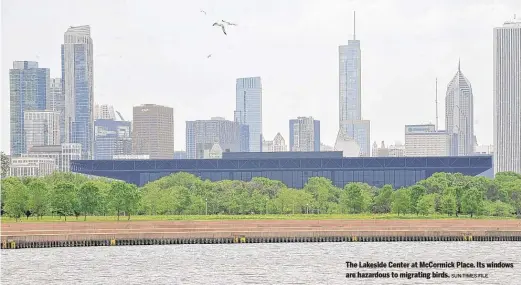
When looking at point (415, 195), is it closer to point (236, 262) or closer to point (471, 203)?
point (471, 203)

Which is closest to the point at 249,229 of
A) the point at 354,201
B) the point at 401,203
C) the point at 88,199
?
the point at 88,199

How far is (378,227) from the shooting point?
135875 millimetres

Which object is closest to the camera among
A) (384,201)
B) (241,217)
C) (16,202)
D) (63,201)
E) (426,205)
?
(16,202)

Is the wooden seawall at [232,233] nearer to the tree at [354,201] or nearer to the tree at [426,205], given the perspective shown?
the tree at [426,205]

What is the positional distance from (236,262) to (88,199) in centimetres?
5163

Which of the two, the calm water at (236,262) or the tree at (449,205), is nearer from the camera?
the calm water at (236,262)

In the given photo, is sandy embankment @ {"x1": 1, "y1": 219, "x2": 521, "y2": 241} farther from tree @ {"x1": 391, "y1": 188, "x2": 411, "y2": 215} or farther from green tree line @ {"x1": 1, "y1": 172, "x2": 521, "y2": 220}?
tree @ {"x1": 391, "y1": 188, "x2": 411, "y2": 215}

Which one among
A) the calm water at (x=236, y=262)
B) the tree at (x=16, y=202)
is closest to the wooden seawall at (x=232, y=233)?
the calm water at (x=236, y=262)

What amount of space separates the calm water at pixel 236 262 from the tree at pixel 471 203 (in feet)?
93.6

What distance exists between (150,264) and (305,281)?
18.4 m

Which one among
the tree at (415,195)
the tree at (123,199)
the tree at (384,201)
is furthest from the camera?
the tree at (384,201)

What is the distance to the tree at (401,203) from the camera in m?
157

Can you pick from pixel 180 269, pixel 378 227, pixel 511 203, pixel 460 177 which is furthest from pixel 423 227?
pixel 460 177

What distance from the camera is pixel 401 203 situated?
157 metres
